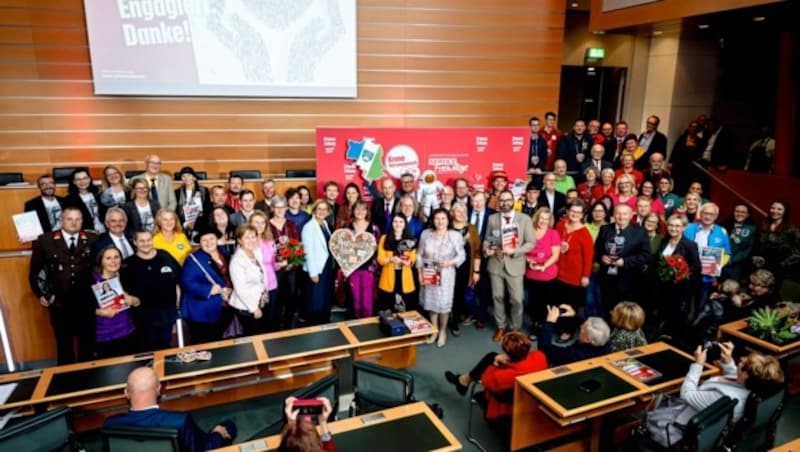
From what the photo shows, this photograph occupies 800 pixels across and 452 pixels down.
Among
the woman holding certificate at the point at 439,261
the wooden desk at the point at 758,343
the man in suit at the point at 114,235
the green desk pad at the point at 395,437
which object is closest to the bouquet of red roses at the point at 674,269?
the wooden desk at the point at 758,343

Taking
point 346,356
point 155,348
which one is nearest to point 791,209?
point 346,356

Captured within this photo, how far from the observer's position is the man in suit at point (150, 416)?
8.96 feet

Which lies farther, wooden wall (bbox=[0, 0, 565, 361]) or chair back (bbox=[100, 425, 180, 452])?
wooden wall (bbox=[0, 0, 565, 361])

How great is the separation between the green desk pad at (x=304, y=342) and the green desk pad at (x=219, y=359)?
15 cm

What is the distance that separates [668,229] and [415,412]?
137 inches

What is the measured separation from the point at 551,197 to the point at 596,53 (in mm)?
7354

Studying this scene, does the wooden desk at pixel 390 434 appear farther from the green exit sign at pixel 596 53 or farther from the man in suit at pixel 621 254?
the green exit sign at pixel 596 53

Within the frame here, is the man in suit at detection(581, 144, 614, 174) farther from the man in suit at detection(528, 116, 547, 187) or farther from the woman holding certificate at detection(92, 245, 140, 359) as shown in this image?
the woman holding certificate at detection(92, 245, 140, 359)

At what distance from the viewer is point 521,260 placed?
5469 millimetres

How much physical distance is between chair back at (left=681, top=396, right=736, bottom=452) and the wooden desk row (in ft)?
7.08

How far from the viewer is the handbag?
3.18m

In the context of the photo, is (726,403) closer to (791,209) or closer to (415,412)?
(415,412)

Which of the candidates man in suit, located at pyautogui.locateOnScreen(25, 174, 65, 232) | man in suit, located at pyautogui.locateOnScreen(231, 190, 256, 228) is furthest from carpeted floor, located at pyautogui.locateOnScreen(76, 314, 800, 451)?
man in suit, located at pyautogui.locateOnScreen(25, 174, 65, 232)

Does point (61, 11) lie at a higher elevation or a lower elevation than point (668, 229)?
higher
